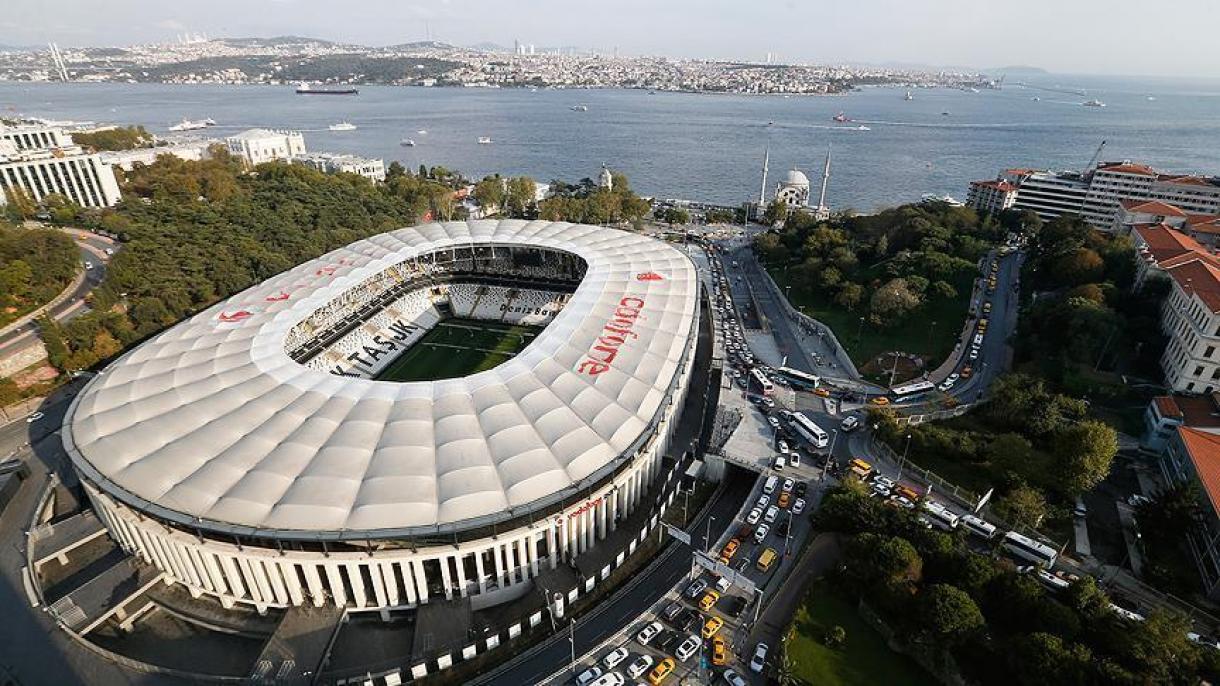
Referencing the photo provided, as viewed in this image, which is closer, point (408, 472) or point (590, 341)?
point (408, 472)

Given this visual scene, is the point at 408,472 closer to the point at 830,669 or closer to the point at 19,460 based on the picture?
the point at 830,669

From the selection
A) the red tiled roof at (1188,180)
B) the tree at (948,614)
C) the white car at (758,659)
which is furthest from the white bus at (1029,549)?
the red tiled roof at (1188,180)

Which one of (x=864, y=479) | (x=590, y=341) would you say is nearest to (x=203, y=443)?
(x=590, y=341)

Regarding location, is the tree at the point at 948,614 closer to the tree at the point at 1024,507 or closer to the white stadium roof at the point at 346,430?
the tree at the point at 1024,507

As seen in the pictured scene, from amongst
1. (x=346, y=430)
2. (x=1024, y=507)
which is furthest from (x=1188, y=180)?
(x=346, y=430)

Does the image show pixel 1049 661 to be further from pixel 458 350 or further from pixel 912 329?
pixel 458 350

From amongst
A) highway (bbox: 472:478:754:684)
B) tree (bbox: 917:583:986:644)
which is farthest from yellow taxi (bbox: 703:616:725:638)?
tree (bbox: 917:583:986:644)
